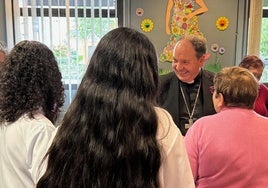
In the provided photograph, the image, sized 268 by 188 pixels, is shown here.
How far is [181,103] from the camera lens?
2238 mm

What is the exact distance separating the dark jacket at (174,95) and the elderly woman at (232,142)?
614 millimetres

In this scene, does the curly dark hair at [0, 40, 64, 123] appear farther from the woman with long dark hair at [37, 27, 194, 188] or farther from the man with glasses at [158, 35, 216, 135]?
the man with glasses at [158, 35, 216, 135]

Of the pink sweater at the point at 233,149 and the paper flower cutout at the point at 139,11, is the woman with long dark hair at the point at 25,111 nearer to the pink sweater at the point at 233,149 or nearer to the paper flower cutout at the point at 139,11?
the pink sweater at the point at 233,149

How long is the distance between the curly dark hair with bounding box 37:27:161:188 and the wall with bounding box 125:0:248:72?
2.94 m

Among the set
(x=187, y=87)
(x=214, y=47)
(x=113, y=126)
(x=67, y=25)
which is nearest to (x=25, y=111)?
(x=113, y=126)

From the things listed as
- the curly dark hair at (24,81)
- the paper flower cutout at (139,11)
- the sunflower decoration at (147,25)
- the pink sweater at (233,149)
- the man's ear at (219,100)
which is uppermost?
the paper flower cutout at (139,11)

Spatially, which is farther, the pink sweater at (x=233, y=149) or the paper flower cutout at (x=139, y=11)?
the paper flower cutout at (x=139, y=11)

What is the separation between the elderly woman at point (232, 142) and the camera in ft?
4.81

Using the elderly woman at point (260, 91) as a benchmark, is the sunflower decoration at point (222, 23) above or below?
above

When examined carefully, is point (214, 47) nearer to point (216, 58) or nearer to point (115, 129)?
point (216, 58)

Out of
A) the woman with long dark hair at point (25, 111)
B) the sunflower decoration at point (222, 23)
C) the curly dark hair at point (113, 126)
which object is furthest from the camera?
the sunflower decoration at point (222, 23)

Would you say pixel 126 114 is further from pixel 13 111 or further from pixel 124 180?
pixel 13 111

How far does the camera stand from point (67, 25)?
12.5ft

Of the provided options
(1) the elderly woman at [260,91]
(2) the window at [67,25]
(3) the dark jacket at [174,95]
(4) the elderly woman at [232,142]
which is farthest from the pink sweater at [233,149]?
(2) the window at [67,25]
